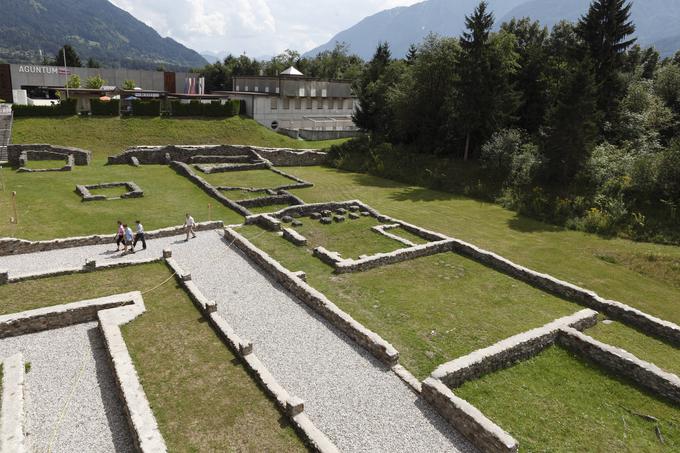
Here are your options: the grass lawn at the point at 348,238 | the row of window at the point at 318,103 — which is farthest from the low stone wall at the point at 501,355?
the row of window at the point at 318,103

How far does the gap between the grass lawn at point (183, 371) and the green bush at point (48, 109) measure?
110ft

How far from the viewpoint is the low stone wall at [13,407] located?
8.24 m

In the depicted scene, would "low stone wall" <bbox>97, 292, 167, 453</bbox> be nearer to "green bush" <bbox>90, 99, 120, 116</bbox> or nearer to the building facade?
"green bush" <bbox>90, 99, 120, 116</bbox>

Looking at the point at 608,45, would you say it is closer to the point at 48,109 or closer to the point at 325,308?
the point at 325,308

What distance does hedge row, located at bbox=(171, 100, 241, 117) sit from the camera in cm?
4691

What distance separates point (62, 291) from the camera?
15.0 m

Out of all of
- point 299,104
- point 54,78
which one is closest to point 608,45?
point 299,104

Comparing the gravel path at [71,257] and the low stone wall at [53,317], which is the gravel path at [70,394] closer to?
the low stone wall at [53,317]

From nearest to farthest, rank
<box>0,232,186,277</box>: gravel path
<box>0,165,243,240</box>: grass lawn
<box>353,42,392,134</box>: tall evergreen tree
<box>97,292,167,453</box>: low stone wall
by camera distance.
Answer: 1. <box>97,292,167,453</box>: low stone wall
2. <box>0,232,186,277</box>: gravel path
3. <box>0,165,243,240</box>: grass lawn
4. <box>353,42,392,134</box>: tall evergreen tree

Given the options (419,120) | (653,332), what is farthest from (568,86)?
(653,332)

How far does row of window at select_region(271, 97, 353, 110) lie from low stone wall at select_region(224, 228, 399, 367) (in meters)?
38.3

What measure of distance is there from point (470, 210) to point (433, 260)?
36.8 ft

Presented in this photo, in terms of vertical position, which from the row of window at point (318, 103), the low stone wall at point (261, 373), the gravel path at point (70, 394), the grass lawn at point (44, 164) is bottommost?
the gravel path at point (70, 394)

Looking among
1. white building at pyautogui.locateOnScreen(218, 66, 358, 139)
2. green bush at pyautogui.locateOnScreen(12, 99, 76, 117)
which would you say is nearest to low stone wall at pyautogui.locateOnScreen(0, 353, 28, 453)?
green bush at pyautogui.locateOnScreen(12, 99, 76, 117)
